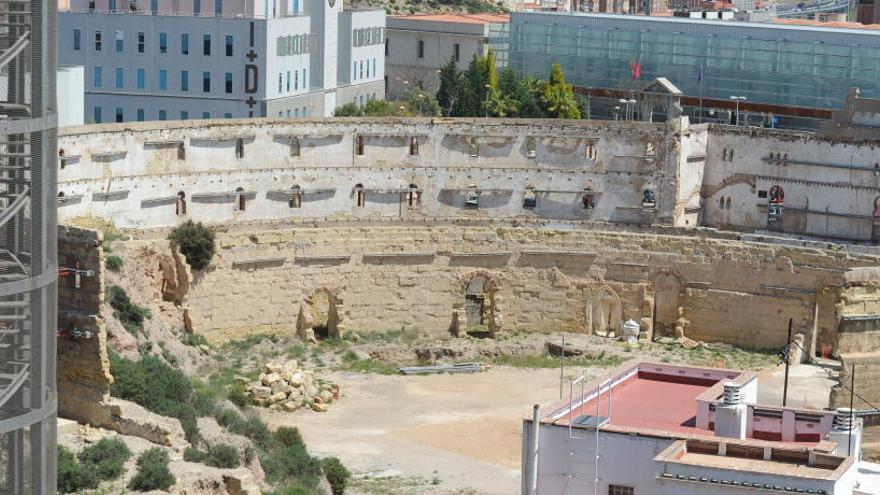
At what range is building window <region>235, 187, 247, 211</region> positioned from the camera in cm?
6756

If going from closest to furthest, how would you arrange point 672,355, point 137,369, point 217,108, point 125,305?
point 137,369
point 125,305
point 672,355
point 217,108

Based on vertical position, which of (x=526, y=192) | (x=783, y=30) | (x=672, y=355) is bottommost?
(x=672, y=355)

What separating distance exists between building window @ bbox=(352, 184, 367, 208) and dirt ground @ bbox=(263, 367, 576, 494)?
30.9 feet

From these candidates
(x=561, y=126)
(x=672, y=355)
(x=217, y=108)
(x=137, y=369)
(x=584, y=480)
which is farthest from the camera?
(x=217, y=108)

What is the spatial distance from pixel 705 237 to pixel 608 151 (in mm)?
5632

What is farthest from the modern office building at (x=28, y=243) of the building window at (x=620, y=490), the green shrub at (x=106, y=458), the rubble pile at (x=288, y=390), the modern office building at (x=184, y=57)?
the modern office building at (x=184, y=57)

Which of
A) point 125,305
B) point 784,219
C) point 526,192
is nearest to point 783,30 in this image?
point 784,219

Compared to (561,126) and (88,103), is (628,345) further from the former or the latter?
A: (88,103)

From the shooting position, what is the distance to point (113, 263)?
55.4 meters

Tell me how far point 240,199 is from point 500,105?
25924 mm

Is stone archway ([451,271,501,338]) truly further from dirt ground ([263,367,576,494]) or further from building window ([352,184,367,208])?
building window ([352,184,367,208])

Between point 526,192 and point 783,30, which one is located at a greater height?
point 783,30

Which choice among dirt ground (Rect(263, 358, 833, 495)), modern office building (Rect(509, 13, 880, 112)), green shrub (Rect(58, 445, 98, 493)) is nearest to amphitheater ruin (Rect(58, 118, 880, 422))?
dirt ground (Rect(263, 358, 833, 495))

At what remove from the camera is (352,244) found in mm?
67500
